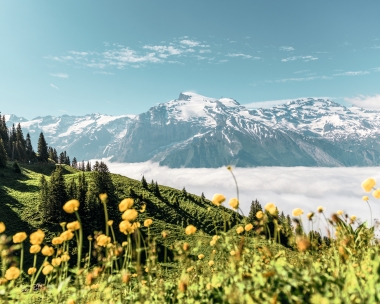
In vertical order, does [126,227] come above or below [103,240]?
above

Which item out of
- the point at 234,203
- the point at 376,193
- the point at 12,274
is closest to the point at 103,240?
the point at 12,274

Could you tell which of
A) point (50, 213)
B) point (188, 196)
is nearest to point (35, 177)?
point (50, 213)

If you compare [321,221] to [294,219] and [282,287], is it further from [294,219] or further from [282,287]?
[282,287]

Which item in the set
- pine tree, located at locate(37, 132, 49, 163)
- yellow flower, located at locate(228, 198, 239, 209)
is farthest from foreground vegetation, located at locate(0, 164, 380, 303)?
pine tree, located at locate(37, 132, 49, 163)

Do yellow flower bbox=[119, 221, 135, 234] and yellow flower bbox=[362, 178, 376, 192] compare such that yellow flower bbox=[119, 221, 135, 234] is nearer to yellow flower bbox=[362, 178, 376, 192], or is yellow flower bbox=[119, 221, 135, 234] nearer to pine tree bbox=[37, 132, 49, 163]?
yellow flower bbox=[362, 178, 376, 192]

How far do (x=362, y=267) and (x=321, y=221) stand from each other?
1.21 m

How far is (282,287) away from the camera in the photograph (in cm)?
279

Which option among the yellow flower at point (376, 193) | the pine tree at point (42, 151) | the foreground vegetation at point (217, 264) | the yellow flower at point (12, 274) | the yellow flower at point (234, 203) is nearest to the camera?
the foreground vegetation at point (217, 264)

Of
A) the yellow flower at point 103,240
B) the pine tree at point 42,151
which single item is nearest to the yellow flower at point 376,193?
the yellow flower at point 103,240

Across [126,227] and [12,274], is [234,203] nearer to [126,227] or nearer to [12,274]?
[126,227]

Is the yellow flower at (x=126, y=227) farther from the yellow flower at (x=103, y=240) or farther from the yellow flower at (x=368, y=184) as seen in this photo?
the yellow flower at (x=368, y=184)

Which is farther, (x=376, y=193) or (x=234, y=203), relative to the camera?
(x=376, y=193)

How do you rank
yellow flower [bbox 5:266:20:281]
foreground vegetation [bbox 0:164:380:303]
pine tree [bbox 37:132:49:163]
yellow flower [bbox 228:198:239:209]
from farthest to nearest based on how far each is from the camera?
pine tree [bbox 37:132:49:163] → yellow flower [bbox 5:266:20:281] → yellow flower [bbox 228:198:239:209] → foreground vegetation [bbox 0:164:380:303]

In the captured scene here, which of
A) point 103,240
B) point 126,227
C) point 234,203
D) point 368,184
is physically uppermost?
point 368,184
